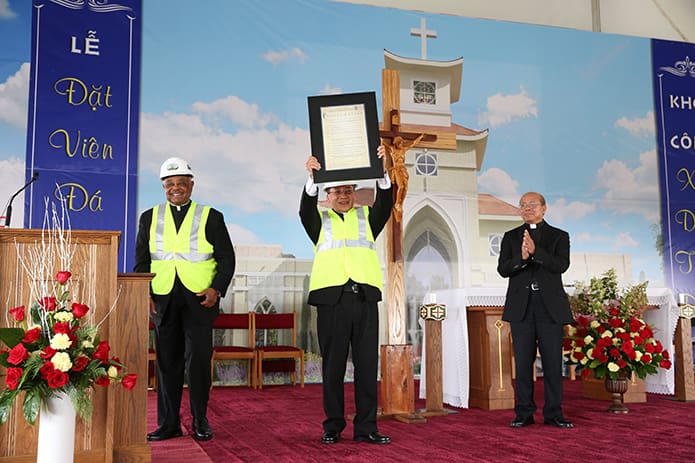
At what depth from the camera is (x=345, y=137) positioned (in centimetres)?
396

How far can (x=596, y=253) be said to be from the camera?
28.7ft

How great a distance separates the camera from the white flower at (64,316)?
8.93ft

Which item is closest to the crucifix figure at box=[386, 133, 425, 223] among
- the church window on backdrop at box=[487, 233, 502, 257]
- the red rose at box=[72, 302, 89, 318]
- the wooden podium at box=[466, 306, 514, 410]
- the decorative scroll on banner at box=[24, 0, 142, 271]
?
the wooden podium at box=[466, 306, 514, 410]

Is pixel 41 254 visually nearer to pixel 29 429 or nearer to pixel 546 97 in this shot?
pixel 29 429

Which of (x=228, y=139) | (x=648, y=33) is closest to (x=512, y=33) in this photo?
(x=648, y=33)

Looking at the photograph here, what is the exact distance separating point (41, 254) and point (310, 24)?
19.0 feet

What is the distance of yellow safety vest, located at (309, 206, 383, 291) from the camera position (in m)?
3.83

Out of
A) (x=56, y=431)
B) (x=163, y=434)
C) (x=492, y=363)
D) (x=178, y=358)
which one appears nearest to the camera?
(x=56, y=431)

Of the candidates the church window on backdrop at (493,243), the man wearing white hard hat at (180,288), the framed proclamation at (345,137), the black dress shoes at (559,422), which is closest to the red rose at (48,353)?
the man wearing white hard hat at (180,288)

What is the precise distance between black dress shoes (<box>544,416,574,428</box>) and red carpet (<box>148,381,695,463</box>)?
0.24ft

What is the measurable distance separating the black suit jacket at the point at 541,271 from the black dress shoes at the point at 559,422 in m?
0.58

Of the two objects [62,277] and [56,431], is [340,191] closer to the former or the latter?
[62,277]

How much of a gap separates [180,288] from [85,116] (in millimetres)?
3779

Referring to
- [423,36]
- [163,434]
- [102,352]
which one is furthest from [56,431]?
[423,36]
